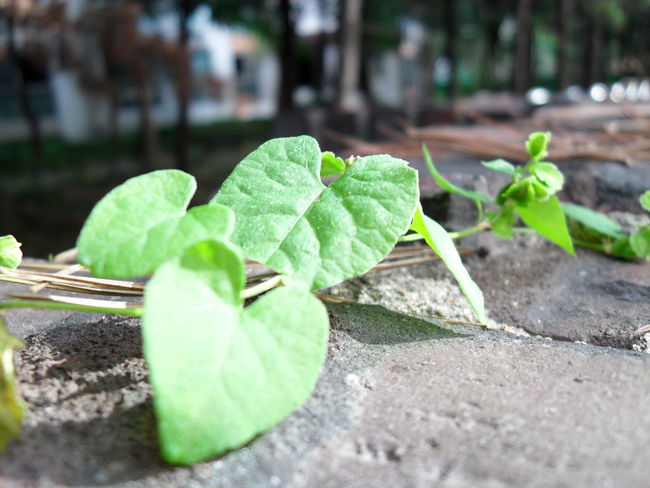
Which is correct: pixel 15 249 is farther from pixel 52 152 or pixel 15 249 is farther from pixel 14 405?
pixel 52 152

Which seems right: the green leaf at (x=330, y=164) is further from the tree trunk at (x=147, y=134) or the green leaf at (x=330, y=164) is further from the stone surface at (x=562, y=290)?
the tree trunk at (x=147, y=134)

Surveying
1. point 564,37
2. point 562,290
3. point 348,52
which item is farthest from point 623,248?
point 564,37

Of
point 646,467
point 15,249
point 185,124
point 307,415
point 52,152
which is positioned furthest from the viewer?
point 52,152

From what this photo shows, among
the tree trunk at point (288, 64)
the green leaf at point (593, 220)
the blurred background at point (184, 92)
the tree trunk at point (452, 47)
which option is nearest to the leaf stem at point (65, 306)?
the green leaf at point (593, 220)

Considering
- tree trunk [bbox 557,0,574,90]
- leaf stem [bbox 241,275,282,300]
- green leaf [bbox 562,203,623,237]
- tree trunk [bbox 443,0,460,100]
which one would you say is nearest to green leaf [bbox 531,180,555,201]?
green leaf [bbox 562,203,623,237]

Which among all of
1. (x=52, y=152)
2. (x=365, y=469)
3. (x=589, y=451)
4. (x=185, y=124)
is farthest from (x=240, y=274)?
(x=52, y=152)

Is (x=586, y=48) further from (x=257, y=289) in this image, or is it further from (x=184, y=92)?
(x=257, y=289)

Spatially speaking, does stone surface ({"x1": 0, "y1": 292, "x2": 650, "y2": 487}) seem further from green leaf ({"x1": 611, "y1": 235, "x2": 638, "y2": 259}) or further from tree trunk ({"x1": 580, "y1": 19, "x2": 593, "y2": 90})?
tree trunk ({"x1": 580, "y1": 19, "x2": 593, "y2": 90})
